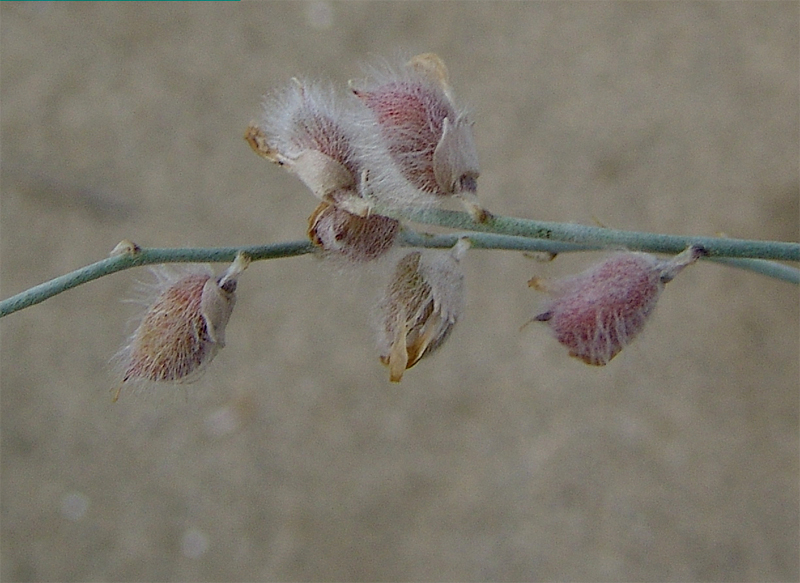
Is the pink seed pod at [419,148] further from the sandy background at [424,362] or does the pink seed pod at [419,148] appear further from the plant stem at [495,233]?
the sandy background at [424,362]

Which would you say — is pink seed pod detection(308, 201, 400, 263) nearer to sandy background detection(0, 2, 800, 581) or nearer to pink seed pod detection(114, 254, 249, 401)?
pink seed pod detection(114, 254, 249, 401)

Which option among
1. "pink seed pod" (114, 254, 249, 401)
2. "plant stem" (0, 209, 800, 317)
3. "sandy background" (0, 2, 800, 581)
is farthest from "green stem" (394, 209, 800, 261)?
"sandy background" (0, 2, 800, 581)

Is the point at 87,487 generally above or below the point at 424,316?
above

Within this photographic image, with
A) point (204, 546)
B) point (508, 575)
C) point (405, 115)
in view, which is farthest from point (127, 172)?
point (405, 115)

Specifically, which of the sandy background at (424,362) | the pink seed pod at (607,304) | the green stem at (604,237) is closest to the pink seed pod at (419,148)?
the green stem at (604,237)

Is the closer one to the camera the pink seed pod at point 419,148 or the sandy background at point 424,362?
the pink seed pod at point 419,148

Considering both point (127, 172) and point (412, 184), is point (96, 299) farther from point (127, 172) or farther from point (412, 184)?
point (412, 184)
